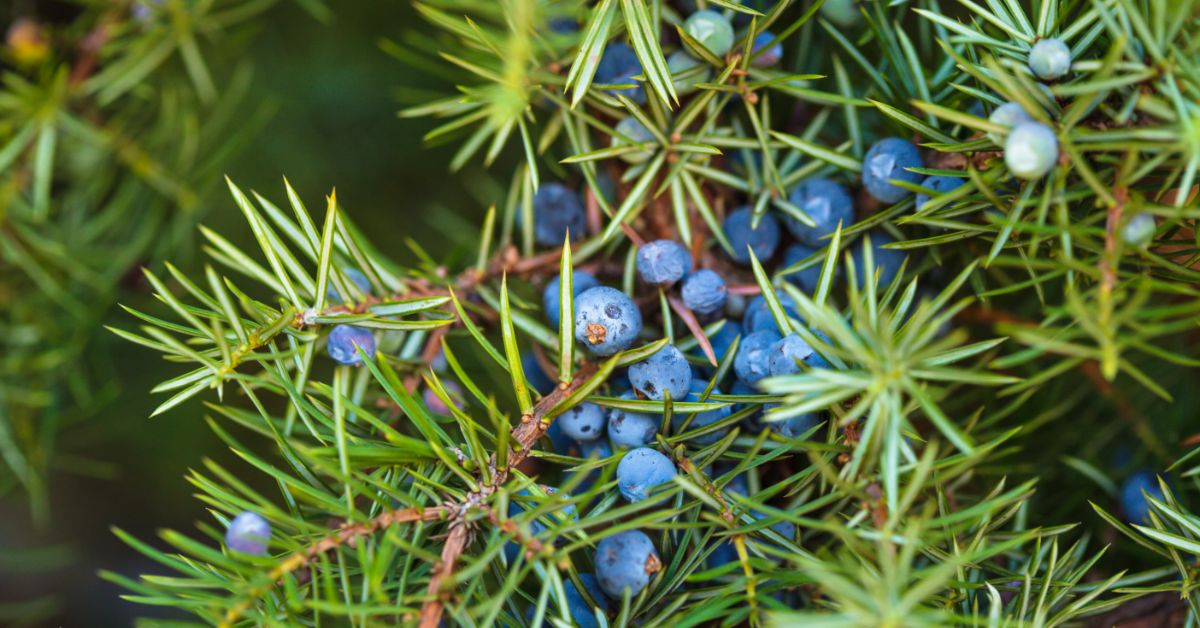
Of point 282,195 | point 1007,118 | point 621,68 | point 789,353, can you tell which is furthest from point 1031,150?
point 282,195

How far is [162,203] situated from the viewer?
0.75 m

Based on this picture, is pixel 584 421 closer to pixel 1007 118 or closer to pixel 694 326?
pixel 694 326

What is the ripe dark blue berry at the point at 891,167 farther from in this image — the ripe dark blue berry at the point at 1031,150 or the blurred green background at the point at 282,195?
the blurred green background at the point at 282,195

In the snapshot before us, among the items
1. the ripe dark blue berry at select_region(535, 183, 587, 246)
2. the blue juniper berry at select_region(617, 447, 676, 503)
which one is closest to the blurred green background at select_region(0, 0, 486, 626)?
the ripe dark blue berry at select_region(535, 183, 587, 246)

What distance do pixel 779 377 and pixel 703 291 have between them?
0.14 metres

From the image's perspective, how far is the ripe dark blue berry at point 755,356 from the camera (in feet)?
1.49

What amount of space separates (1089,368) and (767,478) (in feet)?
0.94

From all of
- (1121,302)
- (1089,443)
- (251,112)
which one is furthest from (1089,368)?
(251,112)

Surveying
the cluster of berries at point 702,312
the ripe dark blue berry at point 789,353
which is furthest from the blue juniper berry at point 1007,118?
the ripe dark blue berry at point 789,353

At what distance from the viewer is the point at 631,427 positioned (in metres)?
0.45

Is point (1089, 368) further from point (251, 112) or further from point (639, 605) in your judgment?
point (251, 112)

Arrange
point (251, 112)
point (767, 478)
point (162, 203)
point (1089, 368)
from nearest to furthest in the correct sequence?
1. point (767, 478)
2. point (1089, 368)
3. point (162, 203)
4. point (251, 112)

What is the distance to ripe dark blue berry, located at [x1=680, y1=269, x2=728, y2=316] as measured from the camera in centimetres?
49

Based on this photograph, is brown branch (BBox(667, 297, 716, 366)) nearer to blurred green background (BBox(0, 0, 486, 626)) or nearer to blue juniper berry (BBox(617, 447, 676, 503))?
blue juniper berry (BBox(617, 447, 676, 503))
